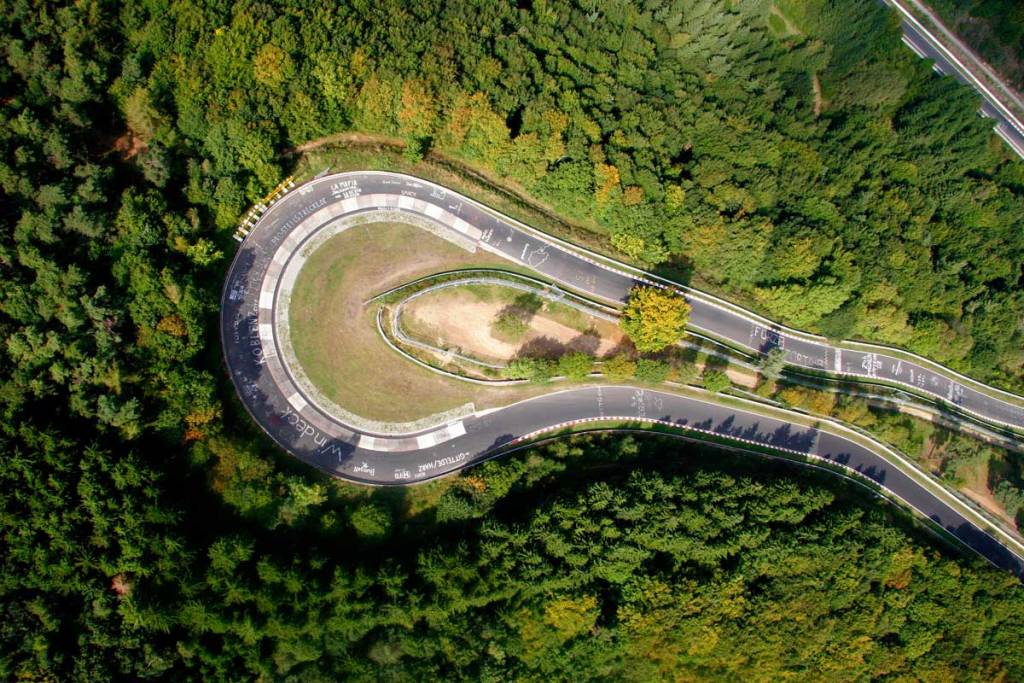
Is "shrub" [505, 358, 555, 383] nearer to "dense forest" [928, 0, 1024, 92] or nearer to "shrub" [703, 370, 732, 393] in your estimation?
"shrub" [703, 370, 732, 393]

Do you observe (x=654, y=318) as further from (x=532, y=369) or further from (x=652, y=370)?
(x=532, y=369)

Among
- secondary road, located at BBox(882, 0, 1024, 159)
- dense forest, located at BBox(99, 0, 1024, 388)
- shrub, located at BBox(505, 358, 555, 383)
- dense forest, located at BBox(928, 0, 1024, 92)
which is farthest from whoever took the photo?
secondary road, located at BBox(882, 0, 1024, 159)

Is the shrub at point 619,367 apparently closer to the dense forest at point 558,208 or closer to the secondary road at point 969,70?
the dense forest at point 558,208

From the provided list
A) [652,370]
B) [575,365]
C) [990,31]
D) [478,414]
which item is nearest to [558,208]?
[575,365]

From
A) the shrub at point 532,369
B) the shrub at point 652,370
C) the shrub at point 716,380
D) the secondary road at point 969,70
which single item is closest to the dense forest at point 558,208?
the shrub at point 652,370

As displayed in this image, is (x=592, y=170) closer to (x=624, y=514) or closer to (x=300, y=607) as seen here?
(x=624, y=514)

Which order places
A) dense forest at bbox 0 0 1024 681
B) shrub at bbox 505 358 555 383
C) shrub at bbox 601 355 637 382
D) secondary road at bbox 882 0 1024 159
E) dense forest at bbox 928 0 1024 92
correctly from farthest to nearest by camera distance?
secondary road at bbox 882 0 1024 159 < dense forest at bbox 928 0 1024 92 < shrub at bbox 601 355 637 382 < shrub at bbox 505 358 555 383 < dense forest at bbox 0 0 1024 681

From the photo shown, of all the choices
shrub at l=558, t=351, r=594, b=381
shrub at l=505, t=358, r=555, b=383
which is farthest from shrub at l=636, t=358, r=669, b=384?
shrub at l=505, t=358, r=555, b=383

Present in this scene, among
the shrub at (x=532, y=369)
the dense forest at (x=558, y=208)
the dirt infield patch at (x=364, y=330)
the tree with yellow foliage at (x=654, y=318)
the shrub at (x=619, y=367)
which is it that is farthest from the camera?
the shrub at (x=619, y=367)
